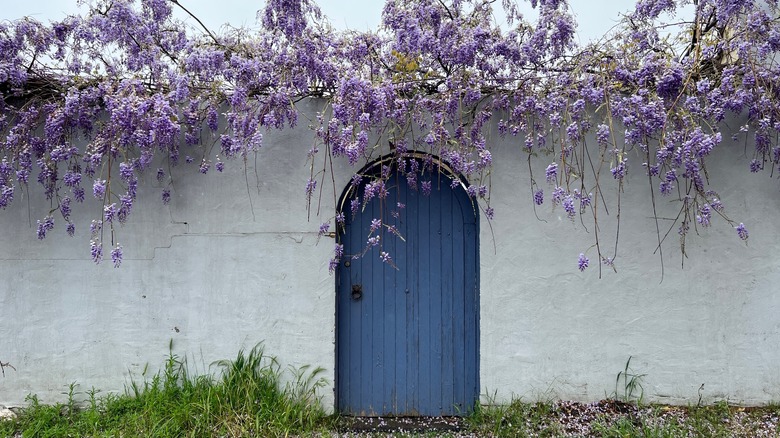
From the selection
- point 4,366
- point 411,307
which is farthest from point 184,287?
point 411,307

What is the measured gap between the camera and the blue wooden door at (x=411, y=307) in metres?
4.20

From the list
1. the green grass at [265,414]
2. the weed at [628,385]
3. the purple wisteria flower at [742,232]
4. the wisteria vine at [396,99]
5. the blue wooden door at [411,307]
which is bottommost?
the green grass at [265,414]

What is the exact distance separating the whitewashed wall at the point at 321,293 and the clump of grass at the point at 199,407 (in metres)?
0.10

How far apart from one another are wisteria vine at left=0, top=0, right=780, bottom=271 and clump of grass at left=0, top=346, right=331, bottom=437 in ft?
3.08

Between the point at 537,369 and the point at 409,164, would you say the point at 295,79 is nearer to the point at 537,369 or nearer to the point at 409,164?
the point at 409,164

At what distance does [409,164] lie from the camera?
13.8ft

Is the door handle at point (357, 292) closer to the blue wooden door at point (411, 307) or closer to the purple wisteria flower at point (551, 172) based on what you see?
the blue wooden door at point (411, 307)

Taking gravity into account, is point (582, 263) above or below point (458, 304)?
above

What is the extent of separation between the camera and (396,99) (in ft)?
12.8

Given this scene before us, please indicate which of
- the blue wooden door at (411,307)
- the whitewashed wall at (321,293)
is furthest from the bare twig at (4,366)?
the blue wooden door at (411,307)

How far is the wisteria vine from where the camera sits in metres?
3.75

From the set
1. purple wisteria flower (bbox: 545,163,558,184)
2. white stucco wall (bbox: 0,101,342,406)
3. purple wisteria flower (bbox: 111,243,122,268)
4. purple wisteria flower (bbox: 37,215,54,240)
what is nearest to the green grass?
white stucco wall (bbox: 0,101,342,406)

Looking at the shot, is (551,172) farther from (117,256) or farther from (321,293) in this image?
(117,256)

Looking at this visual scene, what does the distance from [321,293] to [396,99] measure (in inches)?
56.6
